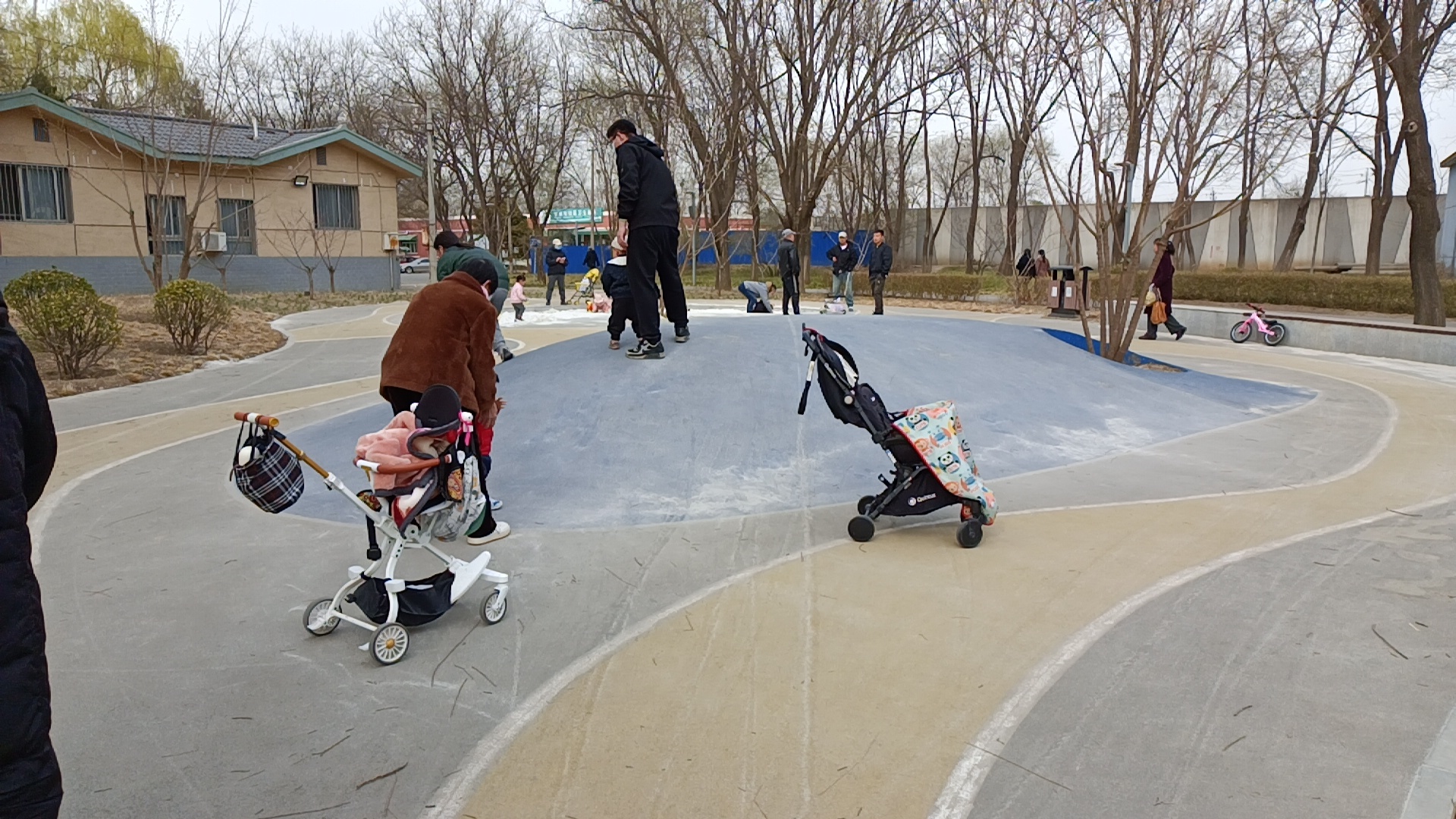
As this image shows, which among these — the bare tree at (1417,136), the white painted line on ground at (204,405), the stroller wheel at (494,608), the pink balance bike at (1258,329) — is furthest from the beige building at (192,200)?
the bare tree at (1417,136)

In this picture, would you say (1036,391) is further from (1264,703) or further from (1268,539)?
(1264,703)

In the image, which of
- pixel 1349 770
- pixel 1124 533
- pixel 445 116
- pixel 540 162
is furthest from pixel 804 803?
pixel 540 162

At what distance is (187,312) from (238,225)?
16.4 m

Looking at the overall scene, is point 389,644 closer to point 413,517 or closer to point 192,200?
point 413,517

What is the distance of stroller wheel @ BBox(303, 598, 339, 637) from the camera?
4.19 m

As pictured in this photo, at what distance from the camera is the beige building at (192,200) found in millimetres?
24203

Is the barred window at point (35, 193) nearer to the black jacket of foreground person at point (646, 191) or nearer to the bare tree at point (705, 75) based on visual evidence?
the bare tree at point (705, 75)

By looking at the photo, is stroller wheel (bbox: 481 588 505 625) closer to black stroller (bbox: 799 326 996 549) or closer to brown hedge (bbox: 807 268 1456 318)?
black stroller (bbox: 799 326 996 549)

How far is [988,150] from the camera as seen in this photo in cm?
5303

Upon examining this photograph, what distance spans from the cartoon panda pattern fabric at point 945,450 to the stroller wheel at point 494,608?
2344mm

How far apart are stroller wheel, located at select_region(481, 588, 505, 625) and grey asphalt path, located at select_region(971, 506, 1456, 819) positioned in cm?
221

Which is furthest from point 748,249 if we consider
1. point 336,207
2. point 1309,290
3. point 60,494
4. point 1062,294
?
point 60,494

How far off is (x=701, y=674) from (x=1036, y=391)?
→ 6.27 meters

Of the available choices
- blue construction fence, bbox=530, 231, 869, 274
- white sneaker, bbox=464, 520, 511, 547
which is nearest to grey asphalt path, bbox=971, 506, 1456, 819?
white sneaker, bbox=464, 520, 511, 547
